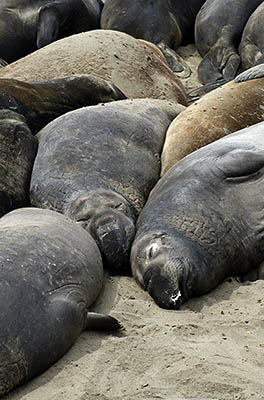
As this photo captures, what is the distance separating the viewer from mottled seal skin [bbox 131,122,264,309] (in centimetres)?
449

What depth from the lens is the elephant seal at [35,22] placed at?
368 inches

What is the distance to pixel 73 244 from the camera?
4312mm

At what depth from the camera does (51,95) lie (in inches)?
244

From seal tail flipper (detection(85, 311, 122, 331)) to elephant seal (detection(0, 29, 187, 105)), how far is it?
3.19 meters

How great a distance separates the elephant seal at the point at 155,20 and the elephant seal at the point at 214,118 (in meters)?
3.45

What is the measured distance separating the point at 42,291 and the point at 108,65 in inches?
144

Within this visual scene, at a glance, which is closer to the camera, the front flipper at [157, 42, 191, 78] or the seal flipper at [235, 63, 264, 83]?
the seal flipper at [235, 63, 264, 83]

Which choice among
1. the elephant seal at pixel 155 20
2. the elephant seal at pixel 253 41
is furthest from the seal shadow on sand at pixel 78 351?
the elephant seal at pixel 155 20

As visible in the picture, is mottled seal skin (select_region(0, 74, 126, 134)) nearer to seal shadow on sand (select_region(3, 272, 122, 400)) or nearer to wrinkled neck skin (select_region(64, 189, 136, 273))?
wrinkled neck skin (select_region(64, 189, 136, 273))

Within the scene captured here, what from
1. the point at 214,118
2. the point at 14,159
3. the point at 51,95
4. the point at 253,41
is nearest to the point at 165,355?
the point at 14,159

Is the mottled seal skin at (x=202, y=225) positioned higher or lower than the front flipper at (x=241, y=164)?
lower

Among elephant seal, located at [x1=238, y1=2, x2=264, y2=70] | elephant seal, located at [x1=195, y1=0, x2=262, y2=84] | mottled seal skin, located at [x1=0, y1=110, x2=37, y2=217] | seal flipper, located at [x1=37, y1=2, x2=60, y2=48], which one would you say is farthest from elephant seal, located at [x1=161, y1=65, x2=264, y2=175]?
seal flipper, located at [x1=37, y1=2, x2=60, y2=48]

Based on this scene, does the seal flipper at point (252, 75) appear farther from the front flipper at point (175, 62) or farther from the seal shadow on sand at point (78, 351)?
the front flipper at point (175, 62)

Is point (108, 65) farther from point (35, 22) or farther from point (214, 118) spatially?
point (35, 22)
